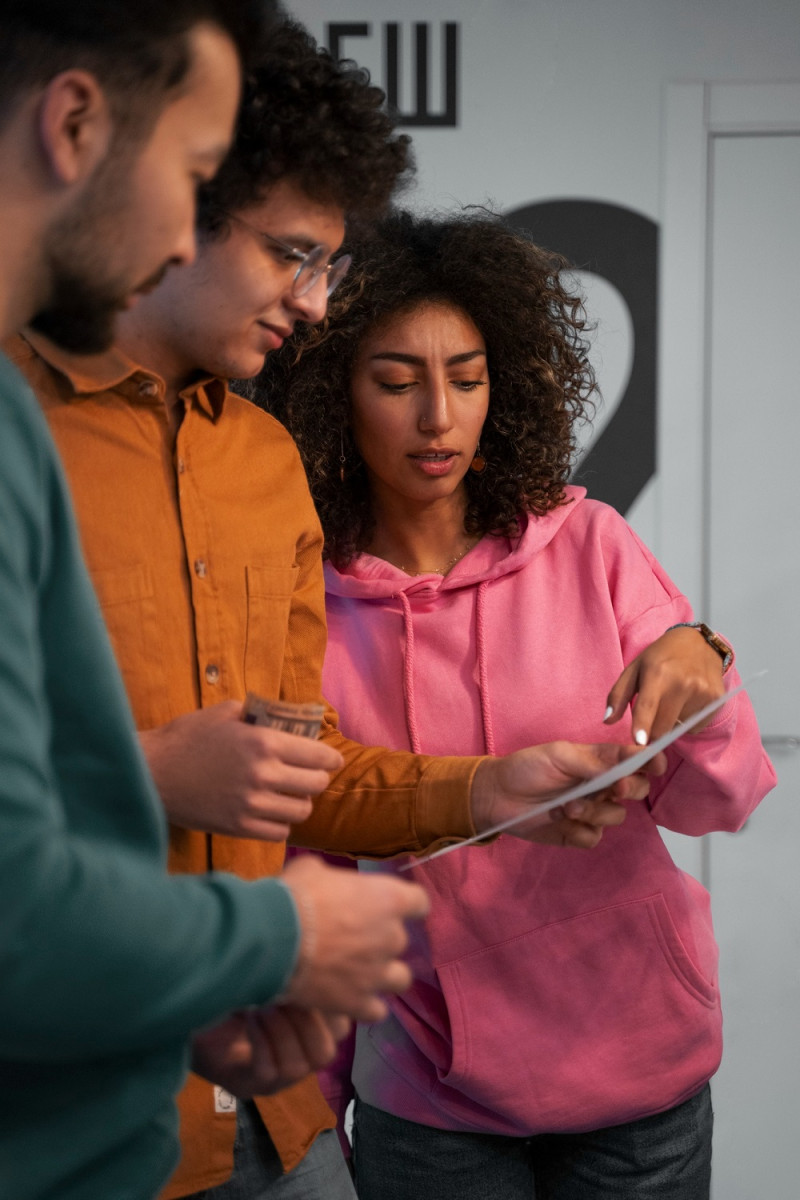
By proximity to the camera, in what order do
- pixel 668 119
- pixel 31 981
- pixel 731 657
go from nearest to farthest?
pixel 31 981
pixel 731 657
pixel 668 119

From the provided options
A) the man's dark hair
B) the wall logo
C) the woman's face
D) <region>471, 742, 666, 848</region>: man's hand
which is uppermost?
the wall logo

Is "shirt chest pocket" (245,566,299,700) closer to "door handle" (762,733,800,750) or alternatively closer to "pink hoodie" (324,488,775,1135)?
"pink hoodie" (324,488,775,1135)

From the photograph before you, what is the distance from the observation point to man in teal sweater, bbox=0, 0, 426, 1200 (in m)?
0.74

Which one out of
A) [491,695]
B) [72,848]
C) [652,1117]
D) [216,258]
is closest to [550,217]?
[491,695]

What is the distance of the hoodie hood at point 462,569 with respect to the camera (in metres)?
1.77

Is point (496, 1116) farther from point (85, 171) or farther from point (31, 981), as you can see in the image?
point (85, 171)

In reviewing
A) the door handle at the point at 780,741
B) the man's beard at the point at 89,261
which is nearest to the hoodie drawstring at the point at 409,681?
the man's beard at the point at 89,261

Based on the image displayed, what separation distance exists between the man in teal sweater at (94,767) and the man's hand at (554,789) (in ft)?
1.93

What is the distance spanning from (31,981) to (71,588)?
25 cm

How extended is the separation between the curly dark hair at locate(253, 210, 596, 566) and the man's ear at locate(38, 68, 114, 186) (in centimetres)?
100

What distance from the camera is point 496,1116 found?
168cm

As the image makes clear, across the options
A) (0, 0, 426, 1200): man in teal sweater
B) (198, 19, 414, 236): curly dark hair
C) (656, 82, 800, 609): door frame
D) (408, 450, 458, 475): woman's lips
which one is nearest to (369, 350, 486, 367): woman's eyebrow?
(408, 450, 458, 475): woman's lips

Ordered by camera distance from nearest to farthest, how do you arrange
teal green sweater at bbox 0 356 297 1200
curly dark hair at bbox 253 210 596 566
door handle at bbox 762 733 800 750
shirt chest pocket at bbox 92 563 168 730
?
teal green sweater at bbox 0 356 297 1200 → shirt chest pocket at bbox 92 563 168 730 → curly dark hair at bbox 253 210 596 566 → door handle at bbox 762 733 800 750

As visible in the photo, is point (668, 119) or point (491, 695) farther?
point (668, 119)
